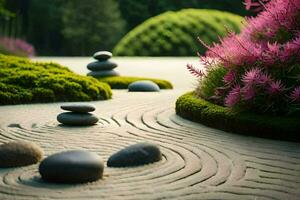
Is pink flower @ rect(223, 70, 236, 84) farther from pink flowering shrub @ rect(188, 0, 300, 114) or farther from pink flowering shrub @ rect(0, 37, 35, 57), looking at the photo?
pink flowering shrub @ rect(0, 37, 35, 57)

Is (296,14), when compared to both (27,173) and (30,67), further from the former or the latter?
(30,67)

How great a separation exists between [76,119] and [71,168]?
10.1 ft

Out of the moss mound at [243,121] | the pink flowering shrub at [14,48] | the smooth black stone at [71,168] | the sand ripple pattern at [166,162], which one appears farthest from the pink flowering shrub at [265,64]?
the pink flowering shrub at [14,48]

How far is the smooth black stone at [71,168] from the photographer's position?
4.64m

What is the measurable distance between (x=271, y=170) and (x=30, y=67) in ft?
25.7

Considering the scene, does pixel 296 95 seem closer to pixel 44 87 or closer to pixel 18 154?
pixel 18 154

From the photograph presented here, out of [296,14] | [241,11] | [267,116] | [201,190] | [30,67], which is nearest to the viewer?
[201,190]

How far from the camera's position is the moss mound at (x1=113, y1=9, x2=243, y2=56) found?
29172mm

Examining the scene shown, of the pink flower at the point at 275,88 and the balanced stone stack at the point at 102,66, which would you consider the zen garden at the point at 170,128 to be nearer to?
the pink flower at the point at 275,88

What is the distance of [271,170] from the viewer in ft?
16.8

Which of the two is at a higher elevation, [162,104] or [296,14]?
[296,14]

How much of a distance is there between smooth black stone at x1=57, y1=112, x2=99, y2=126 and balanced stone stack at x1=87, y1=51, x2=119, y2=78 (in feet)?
23.8

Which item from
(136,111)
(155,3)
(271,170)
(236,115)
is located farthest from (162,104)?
(155,3)

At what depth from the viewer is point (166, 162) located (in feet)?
17.7
